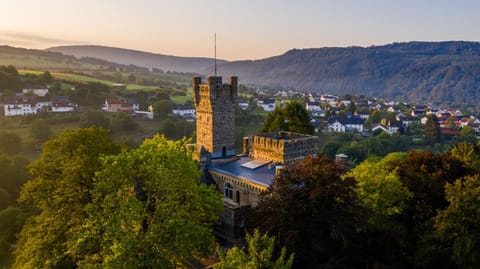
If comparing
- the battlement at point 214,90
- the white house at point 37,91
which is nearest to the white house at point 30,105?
the white house at point 37,91

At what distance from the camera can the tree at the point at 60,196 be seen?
22.7 metres

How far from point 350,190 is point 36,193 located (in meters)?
18.3

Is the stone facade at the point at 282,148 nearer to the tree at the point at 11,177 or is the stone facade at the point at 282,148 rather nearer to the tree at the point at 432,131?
the tree at the point at 11,177

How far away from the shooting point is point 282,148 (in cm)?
3148

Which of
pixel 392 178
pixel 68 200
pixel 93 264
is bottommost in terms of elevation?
pixel 93 264

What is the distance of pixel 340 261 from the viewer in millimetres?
19281

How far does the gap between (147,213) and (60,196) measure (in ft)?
21.0

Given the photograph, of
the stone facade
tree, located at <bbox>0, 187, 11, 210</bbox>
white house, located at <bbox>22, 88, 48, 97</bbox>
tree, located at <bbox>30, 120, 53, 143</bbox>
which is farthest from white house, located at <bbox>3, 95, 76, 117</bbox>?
the stone facade

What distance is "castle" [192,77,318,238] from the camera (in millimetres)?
29594

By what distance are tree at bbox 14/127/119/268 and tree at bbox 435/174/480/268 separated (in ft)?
64.6

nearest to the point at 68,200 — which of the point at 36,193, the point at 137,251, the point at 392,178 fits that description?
the point at 36,193

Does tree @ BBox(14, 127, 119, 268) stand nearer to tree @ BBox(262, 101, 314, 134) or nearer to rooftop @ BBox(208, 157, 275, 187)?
rooftop @ BBox(208, 157, 275, 187)

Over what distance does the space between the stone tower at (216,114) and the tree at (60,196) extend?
12.5 m

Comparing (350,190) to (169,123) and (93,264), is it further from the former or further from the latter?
(169,123)
